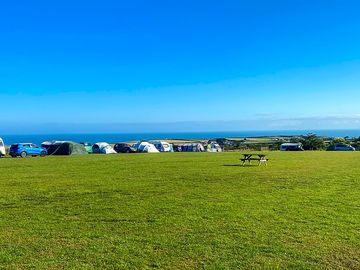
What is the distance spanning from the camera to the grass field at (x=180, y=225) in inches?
286

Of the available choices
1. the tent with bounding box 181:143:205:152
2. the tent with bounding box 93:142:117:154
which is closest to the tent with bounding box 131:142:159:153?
the tent with bounding box 93:142:117:154

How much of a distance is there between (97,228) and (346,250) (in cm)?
547

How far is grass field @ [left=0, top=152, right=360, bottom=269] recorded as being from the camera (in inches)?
286

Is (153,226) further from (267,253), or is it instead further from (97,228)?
(267,253)

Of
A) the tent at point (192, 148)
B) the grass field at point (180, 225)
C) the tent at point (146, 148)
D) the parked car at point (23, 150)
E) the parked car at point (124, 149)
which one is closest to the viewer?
the grass field at point (180, 225)

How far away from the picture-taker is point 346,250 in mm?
7777

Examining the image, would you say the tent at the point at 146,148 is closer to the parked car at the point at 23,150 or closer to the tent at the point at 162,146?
the tent at the point at 162,146

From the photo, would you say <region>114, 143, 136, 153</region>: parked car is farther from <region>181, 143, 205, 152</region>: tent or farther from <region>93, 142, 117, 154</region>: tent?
<region>181, 143, 205, 152</region>: tent

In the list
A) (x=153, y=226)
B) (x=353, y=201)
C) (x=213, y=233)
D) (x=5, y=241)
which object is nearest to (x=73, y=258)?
(x=5, y=241)

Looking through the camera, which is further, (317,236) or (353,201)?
(353,201)

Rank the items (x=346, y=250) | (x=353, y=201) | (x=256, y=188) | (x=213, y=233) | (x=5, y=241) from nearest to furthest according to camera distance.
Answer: (x=346, y=250) → (x=5, y=241) → (x=213, y=233) → (x=353, y=201) → (x=256, y=188)

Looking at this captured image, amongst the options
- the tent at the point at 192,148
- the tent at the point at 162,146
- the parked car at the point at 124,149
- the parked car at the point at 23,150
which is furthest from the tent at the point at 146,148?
the parked car at the point at 23,150

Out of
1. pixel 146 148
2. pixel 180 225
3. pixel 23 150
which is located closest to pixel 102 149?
pixel 146 148

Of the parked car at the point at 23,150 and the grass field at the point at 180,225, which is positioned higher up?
the parked car at the point at 23,150
